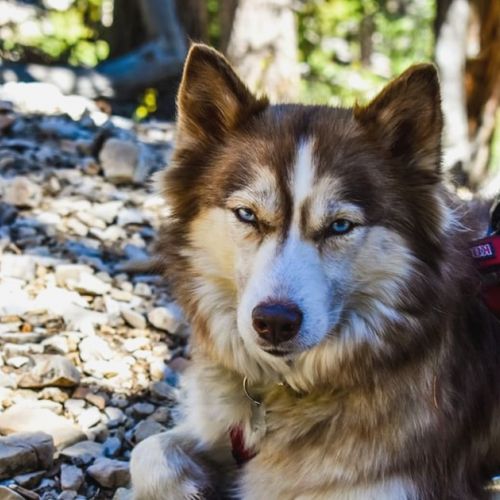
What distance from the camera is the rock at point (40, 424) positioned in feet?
11.8

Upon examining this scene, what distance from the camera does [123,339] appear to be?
4590mm

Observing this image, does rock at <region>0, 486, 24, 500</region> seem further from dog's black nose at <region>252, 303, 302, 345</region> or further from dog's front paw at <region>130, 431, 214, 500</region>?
dog's black nose at <region>252, 303, 302, 345</region>

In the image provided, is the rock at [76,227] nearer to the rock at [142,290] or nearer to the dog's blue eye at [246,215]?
the rock at [142,290]

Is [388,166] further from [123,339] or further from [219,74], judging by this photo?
[123,339]

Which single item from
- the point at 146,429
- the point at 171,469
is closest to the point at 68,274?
the point at 146,429

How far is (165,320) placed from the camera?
15.6ft

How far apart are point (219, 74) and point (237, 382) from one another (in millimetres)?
1140

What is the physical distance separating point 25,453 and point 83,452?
31cm

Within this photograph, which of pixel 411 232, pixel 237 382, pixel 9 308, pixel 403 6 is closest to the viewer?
pixel 411 232

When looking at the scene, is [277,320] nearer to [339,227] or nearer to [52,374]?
[339,227]

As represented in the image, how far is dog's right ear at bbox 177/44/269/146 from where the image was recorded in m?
3.12

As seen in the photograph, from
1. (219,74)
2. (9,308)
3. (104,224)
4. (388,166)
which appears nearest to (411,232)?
(388,166)

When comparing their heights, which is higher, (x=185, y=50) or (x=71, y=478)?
(x=185, y=50)

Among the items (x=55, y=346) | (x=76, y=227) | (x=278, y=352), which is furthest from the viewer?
(x=76, y=227)
